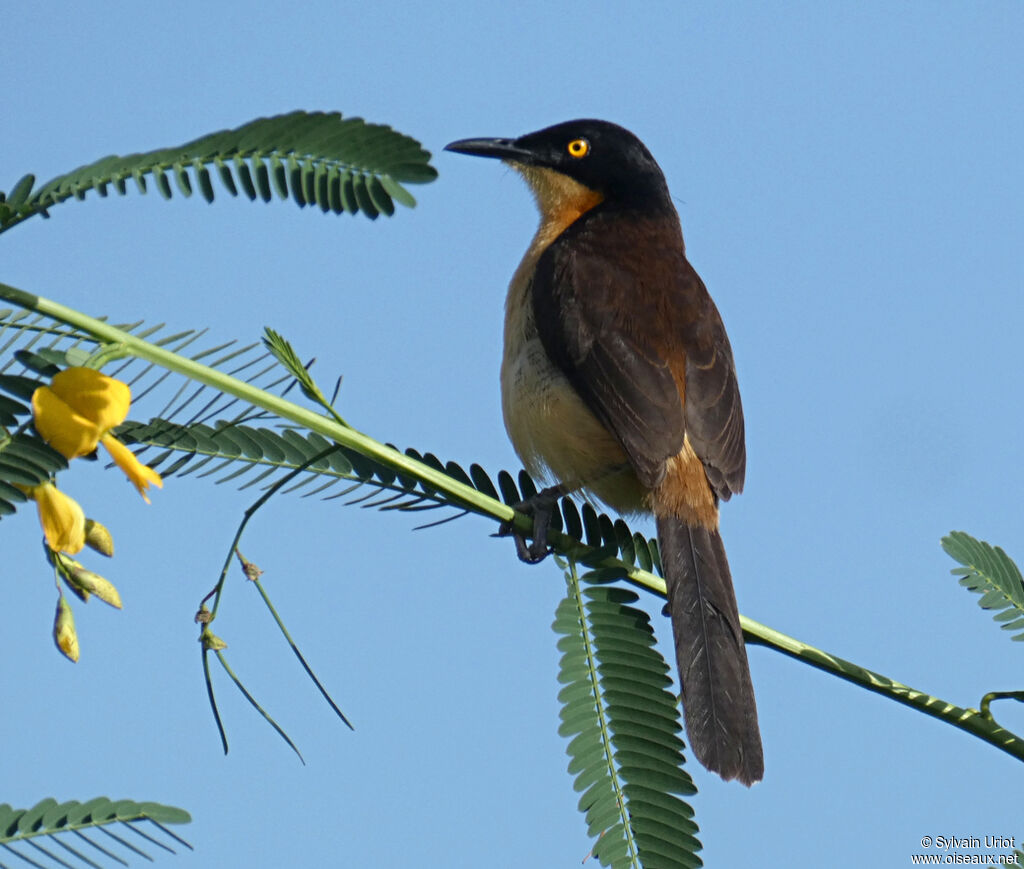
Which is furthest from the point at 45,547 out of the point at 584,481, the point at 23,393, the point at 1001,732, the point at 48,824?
the point at 584,481

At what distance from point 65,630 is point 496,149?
4324 millimetres

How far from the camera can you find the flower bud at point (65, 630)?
1962mm

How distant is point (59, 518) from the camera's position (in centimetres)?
182

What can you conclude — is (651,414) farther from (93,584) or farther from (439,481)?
(93,584)

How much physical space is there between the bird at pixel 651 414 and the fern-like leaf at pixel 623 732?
12.4 inches

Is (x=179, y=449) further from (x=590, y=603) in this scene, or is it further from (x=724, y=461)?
(x=724, y=461)

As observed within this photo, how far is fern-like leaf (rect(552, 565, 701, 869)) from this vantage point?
2.43 metres

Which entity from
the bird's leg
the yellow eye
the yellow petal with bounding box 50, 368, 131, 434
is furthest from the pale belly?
the yellow petal with bounding box 50, 368, 131, 434

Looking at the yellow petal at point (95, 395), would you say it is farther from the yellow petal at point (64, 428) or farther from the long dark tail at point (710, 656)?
the long dark tail at point (710, 656)

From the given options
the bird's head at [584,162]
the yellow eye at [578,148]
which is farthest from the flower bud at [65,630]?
the yellow eye at [578,148]

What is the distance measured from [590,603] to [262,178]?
3.94 feet

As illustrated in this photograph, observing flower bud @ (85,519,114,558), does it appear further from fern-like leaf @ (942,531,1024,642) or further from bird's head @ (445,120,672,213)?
bird's head @ (445,120,672,213)

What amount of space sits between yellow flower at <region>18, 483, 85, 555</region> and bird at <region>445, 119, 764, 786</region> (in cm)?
136

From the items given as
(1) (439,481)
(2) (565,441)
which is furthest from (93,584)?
(2) (565,441)
